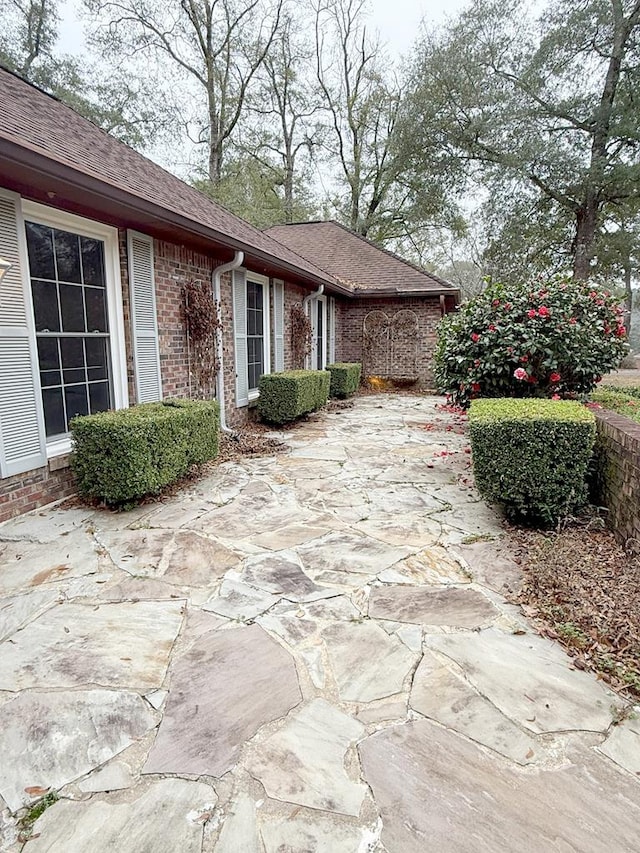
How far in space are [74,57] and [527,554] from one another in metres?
19.7

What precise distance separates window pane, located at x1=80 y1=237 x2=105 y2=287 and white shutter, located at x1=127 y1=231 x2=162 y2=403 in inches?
11.9

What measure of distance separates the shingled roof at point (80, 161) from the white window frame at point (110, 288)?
0.24 m

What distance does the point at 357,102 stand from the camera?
1877 cm

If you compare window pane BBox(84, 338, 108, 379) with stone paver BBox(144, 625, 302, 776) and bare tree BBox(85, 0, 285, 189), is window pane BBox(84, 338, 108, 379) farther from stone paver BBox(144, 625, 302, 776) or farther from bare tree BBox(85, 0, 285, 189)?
bare tree BBox(85, 0, 285, 189)

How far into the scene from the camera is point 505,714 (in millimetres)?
1818

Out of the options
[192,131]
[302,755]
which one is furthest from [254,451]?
[192,131]

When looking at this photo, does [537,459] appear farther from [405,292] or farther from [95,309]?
[405,292]

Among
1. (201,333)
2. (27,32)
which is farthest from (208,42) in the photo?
(201,333)

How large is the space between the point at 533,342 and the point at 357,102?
60.6 feet

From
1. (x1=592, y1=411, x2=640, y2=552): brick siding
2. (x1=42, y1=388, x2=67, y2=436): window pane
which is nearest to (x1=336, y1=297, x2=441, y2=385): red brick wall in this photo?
(x1=592, y1=411, x2=640, y2=552): brick siding

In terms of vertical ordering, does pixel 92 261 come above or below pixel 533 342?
above

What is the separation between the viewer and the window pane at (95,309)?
445 centimetres

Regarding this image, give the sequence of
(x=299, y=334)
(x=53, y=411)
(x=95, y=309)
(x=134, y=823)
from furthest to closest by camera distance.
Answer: (x=299, y=334) → (x=95, y=309) → (x=53, y=411) → (x=134, y=823)

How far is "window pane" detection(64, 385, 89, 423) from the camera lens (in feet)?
14.1
